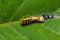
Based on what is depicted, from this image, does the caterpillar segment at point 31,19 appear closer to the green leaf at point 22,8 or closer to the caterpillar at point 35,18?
the caterpillar at point 35,18

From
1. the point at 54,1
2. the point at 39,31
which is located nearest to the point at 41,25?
the point at 39,31

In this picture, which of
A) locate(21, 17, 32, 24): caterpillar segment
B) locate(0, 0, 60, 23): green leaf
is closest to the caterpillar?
locate(21, 17, 32, 24): caterpillar segment

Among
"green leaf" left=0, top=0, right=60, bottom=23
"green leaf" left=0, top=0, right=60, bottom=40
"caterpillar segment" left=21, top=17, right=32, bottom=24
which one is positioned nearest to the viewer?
"green leaf" left=0, top=0, right=60, bottom=40

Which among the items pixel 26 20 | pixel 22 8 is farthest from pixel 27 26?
pixel 22 8

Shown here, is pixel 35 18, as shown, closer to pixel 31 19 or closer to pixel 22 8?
pixel 31 19

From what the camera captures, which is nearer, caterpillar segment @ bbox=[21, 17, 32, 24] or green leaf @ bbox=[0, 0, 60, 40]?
green leaf @ bbox=[0, 0, 60, 40]

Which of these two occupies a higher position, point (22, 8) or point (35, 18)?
point (22, 8)

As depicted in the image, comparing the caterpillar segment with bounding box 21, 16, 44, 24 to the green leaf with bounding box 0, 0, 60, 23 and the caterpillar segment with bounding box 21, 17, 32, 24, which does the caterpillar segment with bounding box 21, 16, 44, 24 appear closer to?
the caterpillar segment with bounding box 21, 17, 32, 24

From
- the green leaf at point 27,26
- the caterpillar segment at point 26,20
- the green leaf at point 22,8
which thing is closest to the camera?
the green leaf at point 27,26

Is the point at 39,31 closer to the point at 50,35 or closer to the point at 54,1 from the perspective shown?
the point at 50,35

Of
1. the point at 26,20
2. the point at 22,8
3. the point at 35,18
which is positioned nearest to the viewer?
the point at 26,20

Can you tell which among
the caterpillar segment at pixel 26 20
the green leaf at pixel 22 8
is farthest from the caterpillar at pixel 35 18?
the green leaf at pixel 22 8

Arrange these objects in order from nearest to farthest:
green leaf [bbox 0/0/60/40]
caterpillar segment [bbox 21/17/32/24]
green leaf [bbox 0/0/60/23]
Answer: green leaf [bbox 0/0/60/40] → caterpillar segment [bbox 21/17/32/24] → green leaf [bbox 0/0/60/23]
